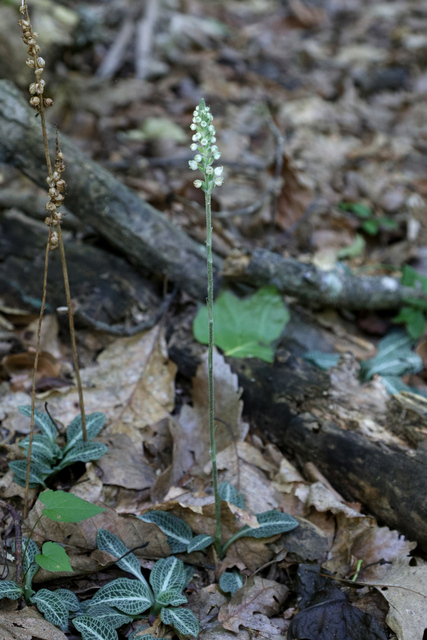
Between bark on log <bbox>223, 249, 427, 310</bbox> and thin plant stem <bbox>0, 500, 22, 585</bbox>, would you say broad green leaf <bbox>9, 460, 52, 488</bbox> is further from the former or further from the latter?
bark on log <bbox>223, 249, 427, 310</bbox>

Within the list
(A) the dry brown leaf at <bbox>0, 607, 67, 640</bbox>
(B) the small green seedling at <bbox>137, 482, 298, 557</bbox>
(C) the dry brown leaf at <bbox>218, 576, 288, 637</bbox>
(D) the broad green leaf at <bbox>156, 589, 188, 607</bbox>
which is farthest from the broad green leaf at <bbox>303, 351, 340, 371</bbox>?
(A) the dry brown leaf at <bbox>0, 607, 67, 640</bbox>

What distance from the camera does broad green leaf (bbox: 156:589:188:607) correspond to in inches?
76.7

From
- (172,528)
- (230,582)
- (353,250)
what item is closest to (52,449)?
(172,528)

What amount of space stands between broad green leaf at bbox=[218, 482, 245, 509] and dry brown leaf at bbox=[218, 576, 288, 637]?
334 millimetres

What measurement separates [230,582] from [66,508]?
84cm

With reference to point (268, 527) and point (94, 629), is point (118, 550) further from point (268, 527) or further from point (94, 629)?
point (268, 527)

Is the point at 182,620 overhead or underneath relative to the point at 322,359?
underneath

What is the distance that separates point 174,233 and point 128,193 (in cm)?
42

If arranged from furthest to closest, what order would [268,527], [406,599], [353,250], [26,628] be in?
[353,250], [268,527], [406,599], [26,628]

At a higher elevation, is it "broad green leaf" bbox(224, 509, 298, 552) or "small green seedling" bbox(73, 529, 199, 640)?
"broad green leaf" bbox(224, 509, 298, 552)

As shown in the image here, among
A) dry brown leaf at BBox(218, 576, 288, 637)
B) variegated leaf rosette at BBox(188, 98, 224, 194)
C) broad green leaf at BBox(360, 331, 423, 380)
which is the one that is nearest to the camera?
variegated leaf rosette at BBox(188, 98, 224, 194)

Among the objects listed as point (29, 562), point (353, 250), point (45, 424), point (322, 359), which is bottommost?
point (29, 562)

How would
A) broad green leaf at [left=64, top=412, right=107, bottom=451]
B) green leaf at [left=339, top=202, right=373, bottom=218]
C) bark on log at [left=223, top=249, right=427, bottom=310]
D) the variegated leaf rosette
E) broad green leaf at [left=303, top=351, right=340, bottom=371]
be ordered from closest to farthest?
the variegated leaf rosette, broad green leaf at [left=64, top=412, right=107, bottom=451], broad green leaf at [left=303, top=351, right=340, bottom=371], bark on log at [left=223, top=249, right=427, bottom=310], green leaf at [left=339, top=202, right=373, bottom=218]

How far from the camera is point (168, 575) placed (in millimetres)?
2074
